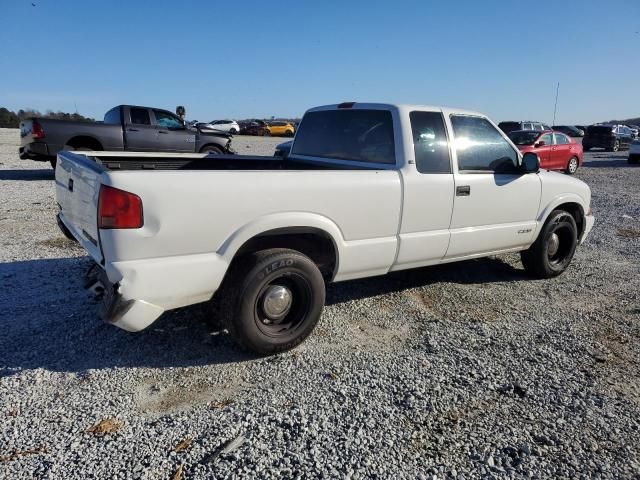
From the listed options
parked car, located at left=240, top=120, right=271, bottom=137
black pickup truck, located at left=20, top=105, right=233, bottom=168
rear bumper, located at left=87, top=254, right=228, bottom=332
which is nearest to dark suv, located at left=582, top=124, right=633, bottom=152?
black pickup truck, located at left=20, top=105, right=233, bottom=168

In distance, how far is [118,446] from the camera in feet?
7.80

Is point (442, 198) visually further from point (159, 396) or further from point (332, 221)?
point (159, 396)

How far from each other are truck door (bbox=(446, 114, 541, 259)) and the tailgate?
286cm

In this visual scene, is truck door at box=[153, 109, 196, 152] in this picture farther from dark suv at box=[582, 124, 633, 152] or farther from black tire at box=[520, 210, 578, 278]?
dark suv at box=[582, 124, 633, 152]

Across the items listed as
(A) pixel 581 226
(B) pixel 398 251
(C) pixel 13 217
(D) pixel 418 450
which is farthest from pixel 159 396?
(C) pixel 13 217

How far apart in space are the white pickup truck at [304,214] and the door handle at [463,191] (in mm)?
14

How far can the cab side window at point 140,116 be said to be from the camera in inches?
460

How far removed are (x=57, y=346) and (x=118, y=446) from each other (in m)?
1.32

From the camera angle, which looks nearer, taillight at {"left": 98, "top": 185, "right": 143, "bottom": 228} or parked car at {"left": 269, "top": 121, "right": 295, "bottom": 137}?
taillight at {"left": 98, "top": 185, "right": 143, "bottom": 228}

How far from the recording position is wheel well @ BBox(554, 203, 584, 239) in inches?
212

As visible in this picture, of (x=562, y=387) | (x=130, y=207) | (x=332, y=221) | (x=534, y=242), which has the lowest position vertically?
(x=562, y=387)

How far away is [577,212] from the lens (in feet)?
17.9

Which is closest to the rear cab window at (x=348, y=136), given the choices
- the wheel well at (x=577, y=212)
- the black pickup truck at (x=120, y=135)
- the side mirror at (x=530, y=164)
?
the side mirror at (x=530, y=164)

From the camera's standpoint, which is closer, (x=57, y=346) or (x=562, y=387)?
(x=562, y=387)
